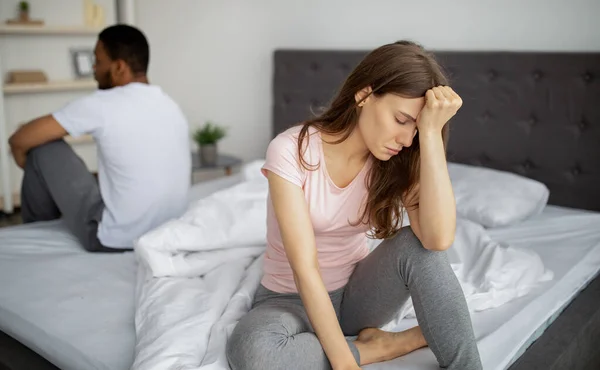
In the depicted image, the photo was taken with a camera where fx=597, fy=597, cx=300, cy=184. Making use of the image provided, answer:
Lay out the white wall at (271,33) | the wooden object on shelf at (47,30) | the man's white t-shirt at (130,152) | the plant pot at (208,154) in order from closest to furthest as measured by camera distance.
A: the man's white t-shirt at (130,152)
the white wall at (271,33)
the plant pot at (208,154)
the wooden object on shelf at (47,30)

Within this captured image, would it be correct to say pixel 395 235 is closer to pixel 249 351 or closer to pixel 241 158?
pixel 249 351

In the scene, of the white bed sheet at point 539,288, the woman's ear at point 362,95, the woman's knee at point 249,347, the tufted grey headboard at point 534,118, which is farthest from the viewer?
the tufted grey headboard at point 534,118

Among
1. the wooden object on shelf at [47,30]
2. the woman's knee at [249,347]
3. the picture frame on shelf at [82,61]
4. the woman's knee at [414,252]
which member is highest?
the wooden object on shelf at [47,30]

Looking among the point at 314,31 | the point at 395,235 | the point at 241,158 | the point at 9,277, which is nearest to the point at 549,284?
the point at 395,235

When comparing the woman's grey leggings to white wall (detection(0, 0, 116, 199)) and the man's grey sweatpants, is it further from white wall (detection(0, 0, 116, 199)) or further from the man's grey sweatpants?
white wall (detection(0, 0, 116, 199))

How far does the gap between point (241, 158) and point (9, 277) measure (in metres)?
1.98

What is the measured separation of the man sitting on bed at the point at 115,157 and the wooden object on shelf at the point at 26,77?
63.5 inches

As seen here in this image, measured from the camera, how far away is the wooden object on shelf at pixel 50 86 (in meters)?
3.50

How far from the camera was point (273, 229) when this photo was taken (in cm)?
142

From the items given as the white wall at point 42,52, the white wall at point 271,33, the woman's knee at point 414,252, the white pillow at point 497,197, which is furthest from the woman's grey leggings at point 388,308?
the white wall at point 42,52

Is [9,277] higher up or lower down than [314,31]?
lower down

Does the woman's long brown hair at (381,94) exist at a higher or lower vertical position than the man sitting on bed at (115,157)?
higher

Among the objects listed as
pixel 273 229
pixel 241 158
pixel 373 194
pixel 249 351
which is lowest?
pixel 241 158

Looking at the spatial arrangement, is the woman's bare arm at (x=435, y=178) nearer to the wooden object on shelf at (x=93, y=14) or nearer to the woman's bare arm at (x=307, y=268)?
the woman's bare arm at (x=307, y=268)
